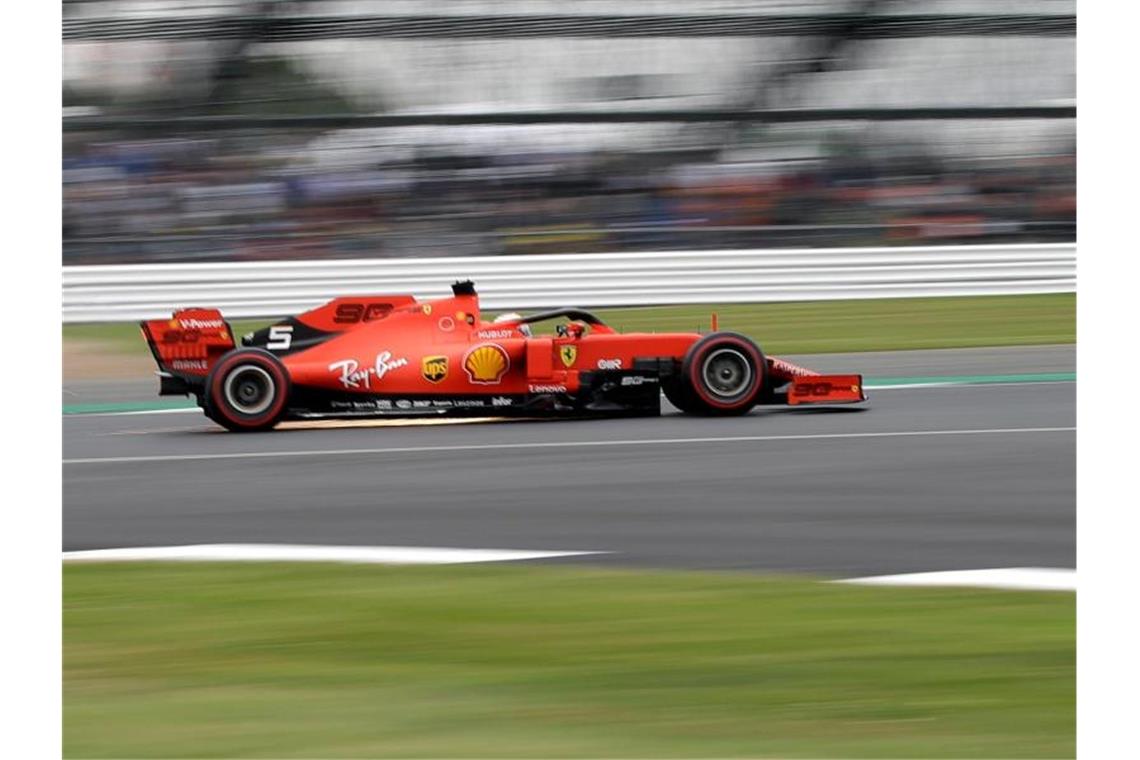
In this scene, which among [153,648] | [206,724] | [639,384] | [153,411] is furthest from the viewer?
[153,411]

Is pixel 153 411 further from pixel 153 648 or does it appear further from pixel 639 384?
pixel 153 648

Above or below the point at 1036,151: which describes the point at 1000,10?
above

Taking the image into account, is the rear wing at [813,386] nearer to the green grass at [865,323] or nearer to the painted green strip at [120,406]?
the green grass at [865,323]

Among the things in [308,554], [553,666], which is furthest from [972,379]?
[553,666]

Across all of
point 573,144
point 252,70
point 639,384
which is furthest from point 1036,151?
point 639,384

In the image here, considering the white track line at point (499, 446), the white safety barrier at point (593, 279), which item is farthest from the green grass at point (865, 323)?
the white track line at point (499, 446)

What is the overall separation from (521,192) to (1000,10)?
22.6 ft

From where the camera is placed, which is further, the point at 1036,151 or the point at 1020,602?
the point at 1036,151

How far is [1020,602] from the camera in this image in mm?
4922

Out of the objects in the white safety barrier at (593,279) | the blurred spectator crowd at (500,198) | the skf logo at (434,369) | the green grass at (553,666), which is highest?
the blurred spectator crowd at (500,198)

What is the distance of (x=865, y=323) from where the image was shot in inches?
571

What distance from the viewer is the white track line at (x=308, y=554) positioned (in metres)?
5.73

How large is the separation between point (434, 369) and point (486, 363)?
30 cm

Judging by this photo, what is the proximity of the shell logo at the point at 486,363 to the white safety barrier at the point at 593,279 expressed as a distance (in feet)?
17.0
